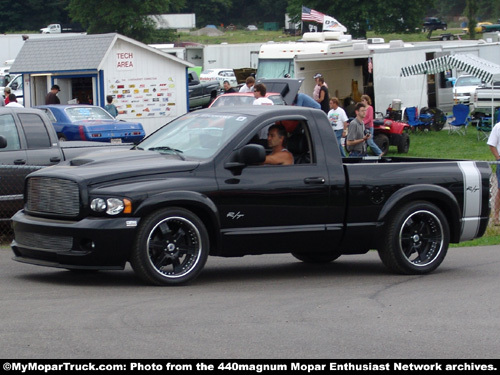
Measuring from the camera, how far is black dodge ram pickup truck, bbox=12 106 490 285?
8.52m

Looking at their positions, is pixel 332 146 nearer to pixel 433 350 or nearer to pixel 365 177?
pixel 365 177

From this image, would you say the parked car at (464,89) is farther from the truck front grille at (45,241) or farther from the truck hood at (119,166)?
the truck front grille at (45,241)

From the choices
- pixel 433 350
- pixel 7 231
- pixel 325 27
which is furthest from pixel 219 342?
pixel 325 27

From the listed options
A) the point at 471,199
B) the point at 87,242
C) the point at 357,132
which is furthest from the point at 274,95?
the point at 87,242

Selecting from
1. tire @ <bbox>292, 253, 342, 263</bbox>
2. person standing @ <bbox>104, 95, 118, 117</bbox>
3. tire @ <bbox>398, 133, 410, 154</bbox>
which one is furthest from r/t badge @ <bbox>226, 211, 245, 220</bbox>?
person standing @ <bbox>104, 95, 118, 117</bbox>

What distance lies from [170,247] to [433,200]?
309 cm

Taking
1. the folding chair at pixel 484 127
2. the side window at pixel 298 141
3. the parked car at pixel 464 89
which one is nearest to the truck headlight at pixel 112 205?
the side window at pixel 298 141

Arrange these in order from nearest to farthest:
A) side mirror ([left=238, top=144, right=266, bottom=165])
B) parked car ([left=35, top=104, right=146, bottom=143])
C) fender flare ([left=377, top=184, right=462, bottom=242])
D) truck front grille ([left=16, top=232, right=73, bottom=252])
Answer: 1. truck front grille ([left=16, top=232, right=73, bottom=252])
2. side mirror ([left=238, top=144, right=266, bottom=165])
3. fender flare ([left=377, top=184, right=462, bottom=242])
4. parked car ([left=35, top=104, right=146, bottom=143])

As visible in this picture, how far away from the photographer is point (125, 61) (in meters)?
28.4

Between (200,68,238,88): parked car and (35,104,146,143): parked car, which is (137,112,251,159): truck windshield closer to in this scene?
(35,104,146,143): parked car

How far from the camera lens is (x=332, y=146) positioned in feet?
31.6

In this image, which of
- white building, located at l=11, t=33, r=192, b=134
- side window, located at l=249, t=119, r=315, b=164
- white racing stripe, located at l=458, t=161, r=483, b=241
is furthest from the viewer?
white building, located at l=11, t=33, r=192, b=134

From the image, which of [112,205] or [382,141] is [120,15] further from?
[112,205]

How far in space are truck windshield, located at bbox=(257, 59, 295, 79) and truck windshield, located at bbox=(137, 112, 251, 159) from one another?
21104 mm
